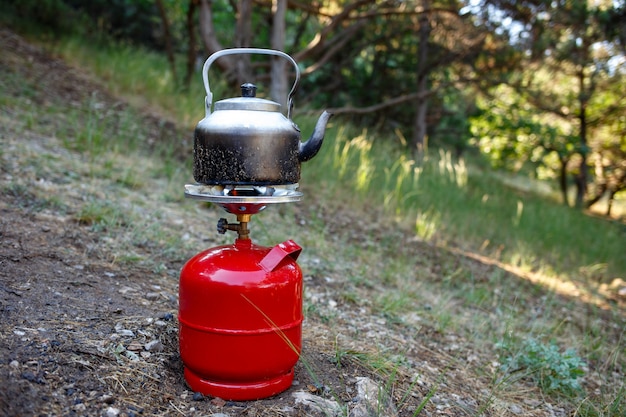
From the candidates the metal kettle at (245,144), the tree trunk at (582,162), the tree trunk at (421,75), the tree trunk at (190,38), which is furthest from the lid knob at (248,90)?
the tree trunk at (582,162)

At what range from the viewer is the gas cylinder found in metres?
2.11

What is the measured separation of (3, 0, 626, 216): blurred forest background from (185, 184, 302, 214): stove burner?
14.4 ft

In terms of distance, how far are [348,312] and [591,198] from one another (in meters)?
12.0

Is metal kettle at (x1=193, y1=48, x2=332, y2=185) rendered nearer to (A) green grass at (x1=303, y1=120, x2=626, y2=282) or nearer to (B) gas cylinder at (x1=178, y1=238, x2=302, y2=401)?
(B) gas cylinder at (x1=178, y1=238, x2=302, y2=401)

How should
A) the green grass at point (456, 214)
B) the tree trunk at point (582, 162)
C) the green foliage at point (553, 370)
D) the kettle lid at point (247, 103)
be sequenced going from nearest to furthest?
the kettle lid at point (247, 103), the green foliage at point (553, 370), the green grass at point (456, 214), the tree trunk at point (582, 162)

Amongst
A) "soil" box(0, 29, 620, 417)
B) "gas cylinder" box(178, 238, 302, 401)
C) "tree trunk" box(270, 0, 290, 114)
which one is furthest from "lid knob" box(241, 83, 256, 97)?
"tree trunk" box(270, 0, 290, 114)

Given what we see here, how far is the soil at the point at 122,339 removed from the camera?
2.04 meters

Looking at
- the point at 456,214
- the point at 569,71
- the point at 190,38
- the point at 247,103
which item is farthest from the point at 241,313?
the point at 569,71

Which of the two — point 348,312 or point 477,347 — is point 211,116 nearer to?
point 348,312

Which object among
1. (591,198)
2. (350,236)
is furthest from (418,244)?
(591,198)

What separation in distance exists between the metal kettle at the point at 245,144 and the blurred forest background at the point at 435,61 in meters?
4.36

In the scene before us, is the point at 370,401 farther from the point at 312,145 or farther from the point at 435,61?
the point at 435,61

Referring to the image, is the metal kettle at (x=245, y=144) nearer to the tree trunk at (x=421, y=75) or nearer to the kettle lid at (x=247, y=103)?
the kettle lid at (x=247, y=103)

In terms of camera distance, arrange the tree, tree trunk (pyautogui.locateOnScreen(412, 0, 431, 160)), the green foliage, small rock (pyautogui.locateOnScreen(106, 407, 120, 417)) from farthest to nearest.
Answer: tree trunk (pyautogui.locateOnScreen(412, 0, 431, 160)) → the tree → the green foliage → small rock (pyautogui.locateOnScreen(106, 407, 120, 417))
